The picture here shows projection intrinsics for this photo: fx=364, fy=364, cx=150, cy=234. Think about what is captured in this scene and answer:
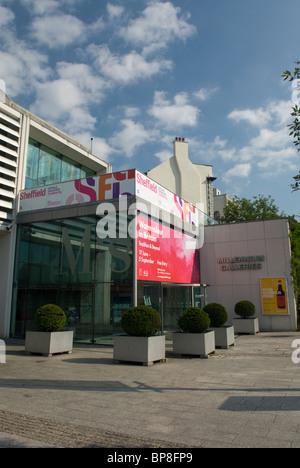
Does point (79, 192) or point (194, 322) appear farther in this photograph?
point (79, 192)

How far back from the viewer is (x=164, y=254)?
56.3ft

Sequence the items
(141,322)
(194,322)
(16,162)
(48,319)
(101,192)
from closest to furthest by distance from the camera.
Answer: (141,322) < (194,322) < (48,319) < (101,192) < (16,162)

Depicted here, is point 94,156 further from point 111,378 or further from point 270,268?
point 111,378

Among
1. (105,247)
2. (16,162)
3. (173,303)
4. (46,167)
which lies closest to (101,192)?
(105,247)

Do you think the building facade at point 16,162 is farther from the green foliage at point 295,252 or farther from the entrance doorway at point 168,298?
the green foliage at point 295,252

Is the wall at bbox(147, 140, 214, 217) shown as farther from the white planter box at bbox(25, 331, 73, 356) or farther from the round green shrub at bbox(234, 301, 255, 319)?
the white planter box at bbox(25, 331, 73, 356)

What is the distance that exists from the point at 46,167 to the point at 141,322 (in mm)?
13465

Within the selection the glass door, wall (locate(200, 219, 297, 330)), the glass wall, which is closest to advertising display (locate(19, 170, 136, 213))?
the glass wall

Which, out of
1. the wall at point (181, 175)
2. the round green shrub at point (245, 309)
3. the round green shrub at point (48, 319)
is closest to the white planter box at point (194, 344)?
the round green shrub at point (48, 319)

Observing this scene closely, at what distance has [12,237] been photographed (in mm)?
18016

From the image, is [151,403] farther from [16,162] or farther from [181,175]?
[181,175]

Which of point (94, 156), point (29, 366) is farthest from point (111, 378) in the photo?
point (94, 156)

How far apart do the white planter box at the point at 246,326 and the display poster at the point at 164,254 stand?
3555mm
